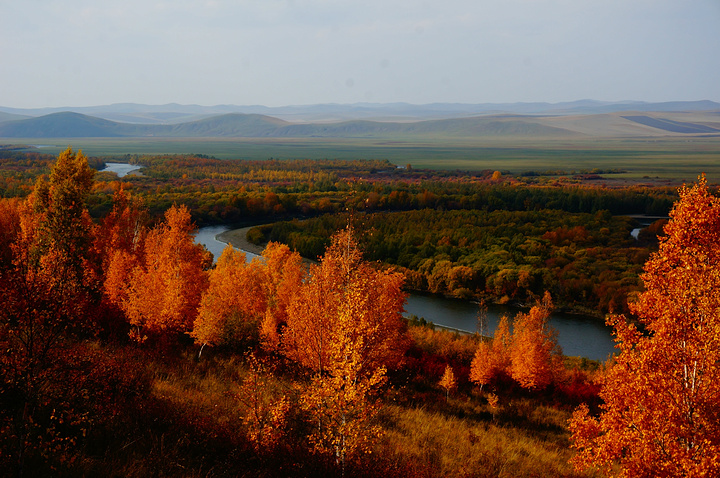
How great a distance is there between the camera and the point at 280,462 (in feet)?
35.8

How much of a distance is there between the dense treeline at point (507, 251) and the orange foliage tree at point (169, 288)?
1693 centimetres

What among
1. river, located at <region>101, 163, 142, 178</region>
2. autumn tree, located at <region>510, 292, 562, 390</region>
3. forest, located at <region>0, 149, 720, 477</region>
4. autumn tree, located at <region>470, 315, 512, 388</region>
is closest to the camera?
forest, located at <region>0, 149, 720, 477</region>

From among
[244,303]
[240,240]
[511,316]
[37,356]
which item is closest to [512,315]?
[511,316]

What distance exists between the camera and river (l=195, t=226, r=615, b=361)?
3666 centimetres

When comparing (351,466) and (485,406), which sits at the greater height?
(351,466)

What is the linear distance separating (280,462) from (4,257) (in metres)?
27.4

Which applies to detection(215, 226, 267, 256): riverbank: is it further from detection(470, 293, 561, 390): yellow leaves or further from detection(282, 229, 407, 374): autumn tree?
detection(282, 229, 407, 374): autumn tree

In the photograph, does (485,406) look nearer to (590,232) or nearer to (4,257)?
(4,257)

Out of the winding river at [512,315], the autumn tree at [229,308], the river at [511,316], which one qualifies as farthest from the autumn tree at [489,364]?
the river at [511,316]

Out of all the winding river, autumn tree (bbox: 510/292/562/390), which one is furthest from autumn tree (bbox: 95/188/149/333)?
the winding river

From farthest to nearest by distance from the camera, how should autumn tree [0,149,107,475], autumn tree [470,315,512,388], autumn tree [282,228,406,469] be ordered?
autumn tree [470,315,512,388] → autumn tree [282,228,406,469] → autumn tree [0,149,107,475]

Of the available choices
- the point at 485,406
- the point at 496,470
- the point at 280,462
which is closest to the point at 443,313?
the point at 485,406

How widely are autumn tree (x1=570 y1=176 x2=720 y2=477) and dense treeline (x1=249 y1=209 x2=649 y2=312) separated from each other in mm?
28895

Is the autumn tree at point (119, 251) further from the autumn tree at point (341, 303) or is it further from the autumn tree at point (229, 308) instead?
the autumn tree at point (341, 303)
